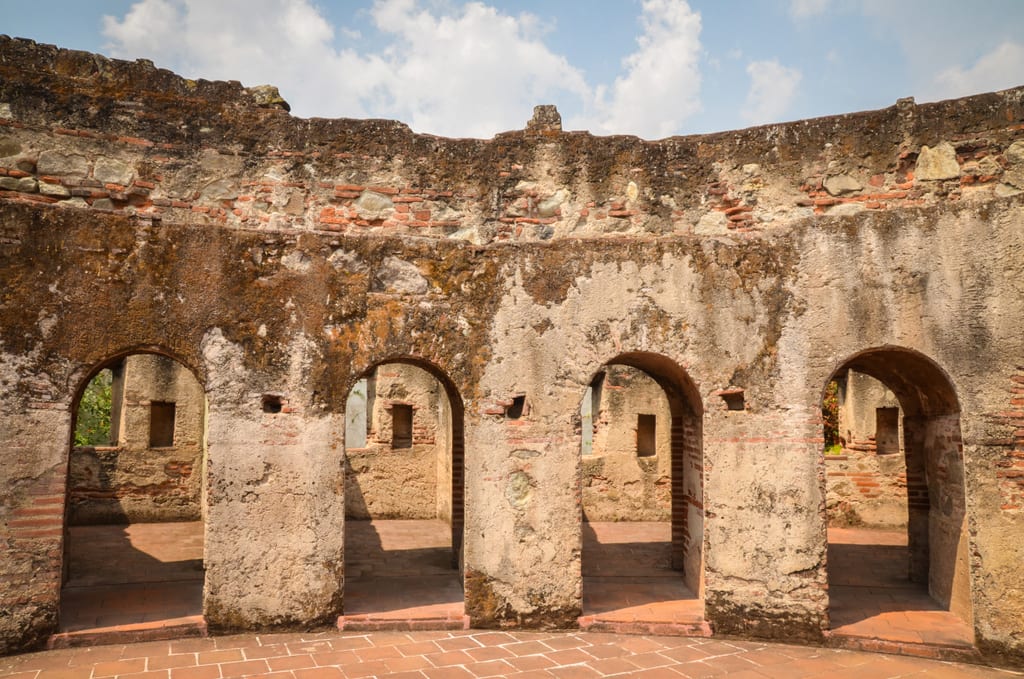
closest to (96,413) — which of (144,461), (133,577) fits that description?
(144,461)

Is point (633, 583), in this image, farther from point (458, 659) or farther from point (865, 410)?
point (865, 410)

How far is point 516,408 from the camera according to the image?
6.78 metres

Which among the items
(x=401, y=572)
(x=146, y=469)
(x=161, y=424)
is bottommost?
(x=401, y=572)

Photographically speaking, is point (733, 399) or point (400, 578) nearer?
point (733, 399)

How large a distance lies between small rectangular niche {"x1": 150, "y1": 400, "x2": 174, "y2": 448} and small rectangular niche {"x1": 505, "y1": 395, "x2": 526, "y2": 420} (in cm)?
774

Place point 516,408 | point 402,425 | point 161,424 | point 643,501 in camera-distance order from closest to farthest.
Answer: point 516,408, point 161,424, point 643,501, point 402,425

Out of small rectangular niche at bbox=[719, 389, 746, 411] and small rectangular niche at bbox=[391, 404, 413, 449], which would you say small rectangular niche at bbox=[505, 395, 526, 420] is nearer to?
small rectangular niche at bbox=[719, 389, 746, 411]

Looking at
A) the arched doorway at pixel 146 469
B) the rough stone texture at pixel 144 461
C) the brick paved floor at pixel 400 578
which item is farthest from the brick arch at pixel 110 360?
the rough stone texture at pixel 144 461

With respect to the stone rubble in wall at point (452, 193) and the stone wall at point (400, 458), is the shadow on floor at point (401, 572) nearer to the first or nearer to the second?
A: the stone wall at point (400, 458)

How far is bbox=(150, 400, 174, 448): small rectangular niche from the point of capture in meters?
12.2

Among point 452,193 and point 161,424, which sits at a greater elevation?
point 452,193

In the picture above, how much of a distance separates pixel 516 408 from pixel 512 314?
0.85 meters

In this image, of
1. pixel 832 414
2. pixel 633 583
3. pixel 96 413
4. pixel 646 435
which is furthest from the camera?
pixel 96 413

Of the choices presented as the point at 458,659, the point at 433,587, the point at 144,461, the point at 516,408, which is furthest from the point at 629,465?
the point at 144,461
